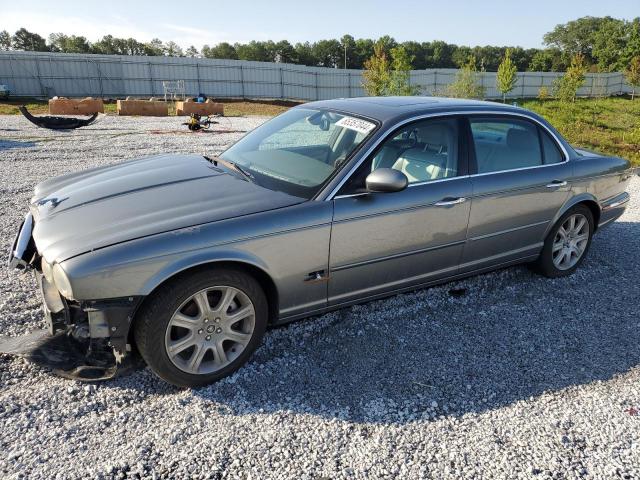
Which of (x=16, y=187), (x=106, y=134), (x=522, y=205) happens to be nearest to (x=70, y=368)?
(x=522, y=205)

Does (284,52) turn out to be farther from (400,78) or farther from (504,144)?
(504,144)

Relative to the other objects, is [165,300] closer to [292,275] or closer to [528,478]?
[292,275]

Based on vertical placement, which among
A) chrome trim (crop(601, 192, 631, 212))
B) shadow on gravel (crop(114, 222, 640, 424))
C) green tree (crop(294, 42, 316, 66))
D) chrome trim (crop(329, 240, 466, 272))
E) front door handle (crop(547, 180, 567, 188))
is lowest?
shadow on gravel (crop(114, 222, 640, 424))

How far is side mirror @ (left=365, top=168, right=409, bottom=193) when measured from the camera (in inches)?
124

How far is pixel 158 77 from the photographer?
34.8m

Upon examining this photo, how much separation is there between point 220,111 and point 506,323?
68.8 ft

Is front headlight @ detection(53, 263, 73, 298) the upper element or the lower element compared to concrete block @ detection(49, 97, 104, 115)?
upper

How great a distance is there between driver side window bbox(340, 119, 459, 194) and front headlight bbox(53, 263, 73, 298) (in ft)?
6.74

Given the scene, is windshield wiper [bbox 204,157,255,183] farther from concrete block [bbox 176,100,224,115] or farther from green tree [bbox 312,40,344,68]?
green tree [bbox 312,40,344,68]

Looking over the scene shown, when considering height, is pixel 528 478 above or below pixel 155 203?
below

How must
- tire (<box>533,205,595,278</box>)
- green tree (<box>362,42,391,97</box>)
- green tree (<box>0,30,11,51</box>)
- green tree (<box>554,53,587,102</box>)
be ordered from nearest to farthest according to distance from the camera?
tire (<box>533,205,595,278</box>) → green tree (<box>362,42,391,97</box>) → green tree (<box>554,53,587,102</box>) → green tree (<box>0,30,11,51</box>)

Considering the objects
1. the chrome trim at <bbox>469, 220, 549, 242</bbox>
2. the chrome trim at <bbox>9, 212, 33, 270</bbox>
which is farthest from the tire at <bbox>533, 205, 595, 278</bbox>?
the chrome trim at <bbox>9, 212, 33, 270</bbox>

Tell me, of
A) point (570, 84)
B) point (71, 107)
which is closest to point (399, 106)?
point (71, 107)

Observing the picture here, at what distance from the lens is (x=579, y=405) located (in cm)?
295
